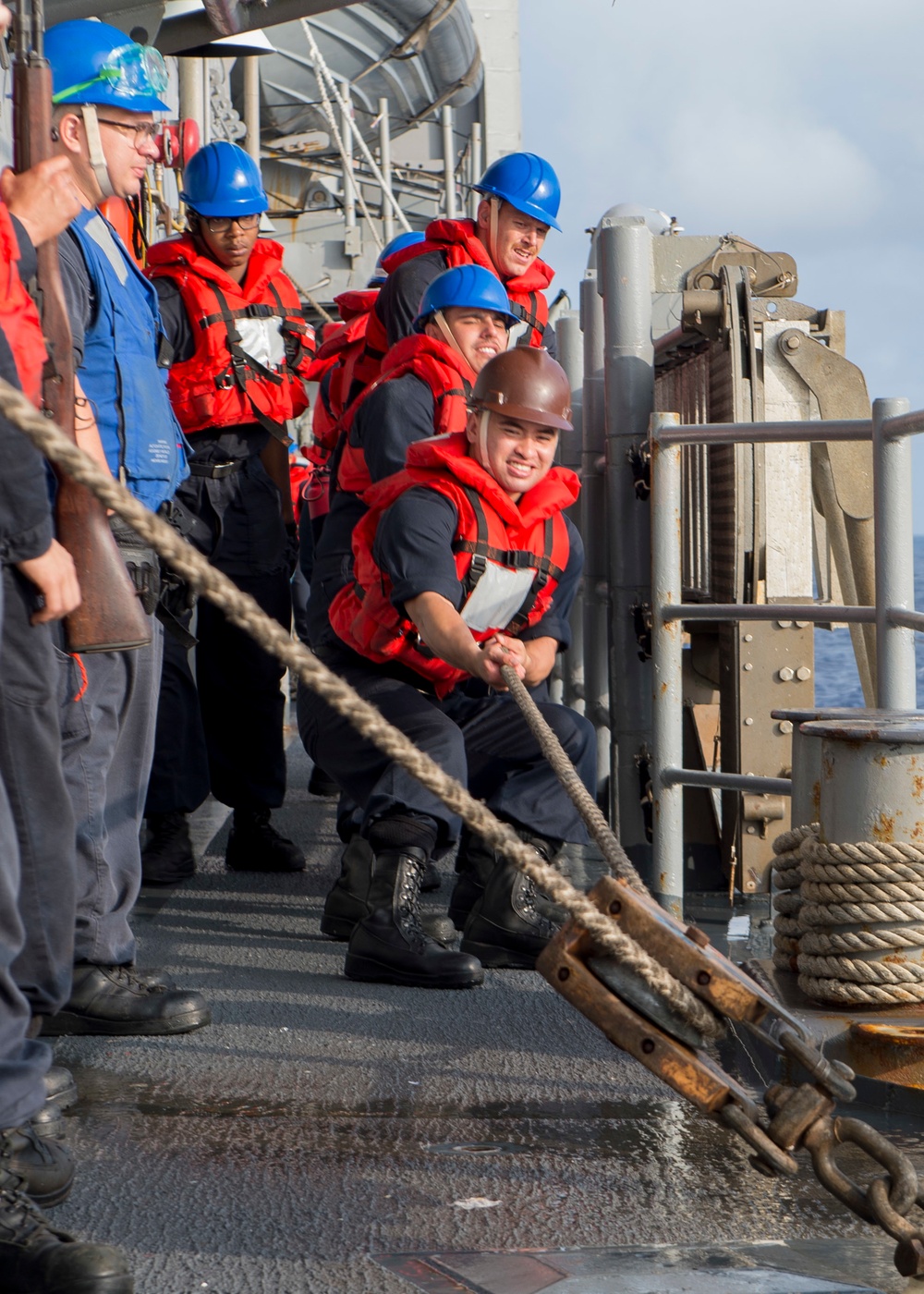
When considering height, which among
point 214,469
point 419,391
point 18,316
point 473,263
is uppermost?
point 473,263

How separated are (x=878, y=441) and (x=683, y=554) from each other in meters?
1.77

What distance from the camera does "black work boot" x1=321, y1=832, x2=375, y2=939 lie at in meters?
3.78

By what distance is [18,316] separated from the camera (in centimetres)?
211

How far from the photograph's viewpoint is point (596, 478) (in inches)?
198

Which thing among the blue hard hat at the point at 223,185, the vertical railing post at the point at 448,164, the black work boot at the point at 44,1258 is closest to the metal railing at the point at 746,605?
the blue hard hat at the point at 223,185

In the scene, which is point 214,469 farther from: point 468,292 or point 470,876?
point 470,876

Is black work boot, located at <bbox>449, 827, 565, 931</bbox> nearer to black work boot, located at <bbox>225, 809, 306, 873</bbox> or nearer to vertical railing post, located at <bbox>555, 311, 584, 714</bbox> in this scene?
black work boot, located at <bbox>225, 809, 306, 873</bbox>

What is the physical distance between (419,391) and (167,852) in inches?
64.8

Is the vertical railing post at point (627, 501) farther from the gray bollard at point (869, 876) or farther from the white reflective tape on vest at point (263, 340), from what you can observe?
the gray bollard at point (869, 876)

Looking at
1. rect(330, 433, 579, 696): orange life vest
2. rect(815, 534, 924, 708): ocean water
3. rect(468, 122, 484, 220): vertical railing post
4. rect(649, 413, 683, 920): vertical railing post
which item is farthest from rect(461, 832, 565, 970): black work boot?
rect(815, 534, 924, 708): ocean water

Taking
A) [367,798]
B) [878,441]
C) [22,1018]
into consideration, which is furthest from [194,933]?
[878,441]

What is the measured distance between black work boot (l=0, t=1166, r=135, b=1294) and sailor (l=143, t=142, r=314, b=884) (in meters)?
2.67

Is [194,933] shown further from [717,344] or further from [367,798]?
[717,344]

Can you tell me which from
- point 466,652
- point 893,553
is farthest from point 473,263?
point 893,553
